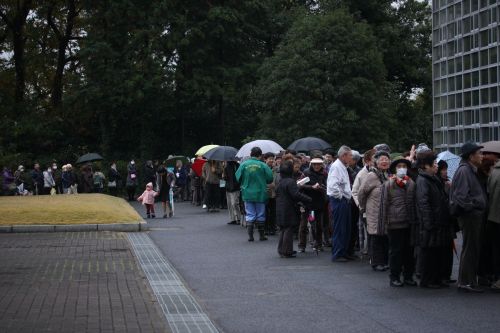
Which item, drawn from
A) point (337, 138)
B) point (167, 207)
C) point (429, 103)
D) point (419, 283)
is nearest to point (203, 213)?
point (167, 207)

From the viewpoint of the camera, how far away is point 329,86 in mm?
48781

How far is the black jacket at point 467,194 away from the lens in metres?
12.6

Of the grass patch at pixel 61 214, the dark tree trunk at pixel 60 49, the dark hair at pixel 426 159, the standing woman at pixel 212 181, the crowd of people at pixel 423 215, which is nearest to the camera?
the crowd of people at pixel 423 215

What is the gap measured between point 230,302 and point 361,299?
153 cm

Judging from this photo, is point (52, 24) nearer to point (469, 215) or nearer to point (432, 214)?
point (432, 214)

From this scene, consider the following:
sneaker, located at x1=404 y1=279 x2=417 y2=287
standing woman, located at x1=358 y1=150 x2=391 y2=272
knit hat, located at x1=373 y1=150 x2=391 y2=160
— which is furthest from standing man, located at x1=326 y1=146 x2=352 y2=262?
sneaker, located at x1=404 y1=279 x2=417 y2=287

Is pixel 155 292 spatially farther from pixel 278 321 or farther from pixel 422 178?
pixel 422 178

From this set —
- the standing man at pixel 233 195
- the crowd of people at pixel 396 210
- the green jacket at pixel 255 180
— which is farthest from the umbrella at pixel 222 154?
the green jacket at pixel 255 180

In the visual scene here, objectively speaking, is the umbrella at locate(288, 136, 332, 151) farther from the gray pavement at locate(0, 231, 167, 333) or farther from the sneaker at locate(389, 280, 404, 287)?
the sneaker at locate(389, 280, 404, 287)

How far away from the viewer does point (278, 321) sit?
10508 mm

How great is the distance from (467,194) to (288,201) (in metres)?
5.83

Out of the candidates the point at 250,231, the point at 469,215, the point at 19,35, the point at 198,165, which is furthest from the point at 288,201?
the point at 19,35

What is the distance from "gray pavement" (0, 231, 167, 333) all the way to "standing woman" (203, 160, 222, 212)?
12077 mm

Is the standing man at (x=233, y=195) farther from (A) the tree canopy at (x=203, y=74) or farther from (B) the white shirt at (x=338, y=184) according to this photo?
(A) the tree canopy at (x=203, y=74)
